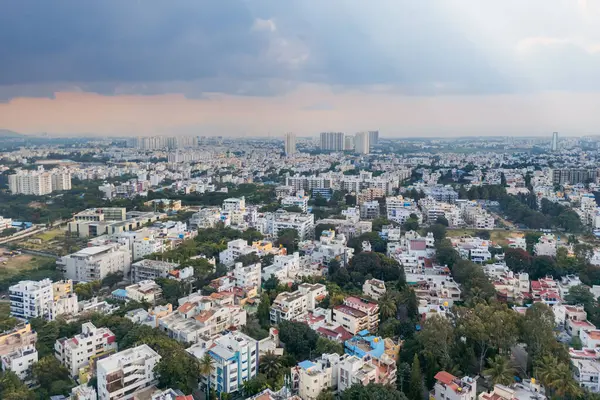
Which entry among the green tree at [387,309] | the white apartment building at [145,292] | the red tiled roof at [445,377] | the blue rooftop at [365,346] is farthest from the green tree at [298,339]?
the white apartment building at [145,292]

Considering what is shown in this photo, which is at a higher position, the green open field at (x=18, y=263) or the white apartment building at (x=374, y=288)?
the white apartment building at (x=374, y=288)

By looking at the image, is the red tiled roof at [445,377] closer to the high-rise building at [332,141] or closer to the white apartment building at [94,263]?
the white apartment building at [94,263]

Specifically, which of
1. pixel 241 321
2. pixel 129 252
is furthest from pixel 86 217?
pixel 241 321

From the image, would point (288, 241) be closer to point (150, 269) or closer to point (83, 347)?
point (150, 269)

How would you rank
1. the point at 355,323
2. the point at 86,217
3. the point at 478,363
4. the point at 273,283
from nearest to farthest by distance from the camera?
1. the point at 478,363
2. the point at 355,323
3. the point at 273,283
4. the point at 86,217

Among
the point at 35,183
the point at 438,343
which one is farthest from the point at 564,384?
the point at 35,183

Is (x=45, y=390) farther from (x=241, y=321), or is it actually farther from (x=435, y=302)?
(x=435, y=302)

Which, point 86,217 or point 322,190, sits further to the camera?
point 322,190
